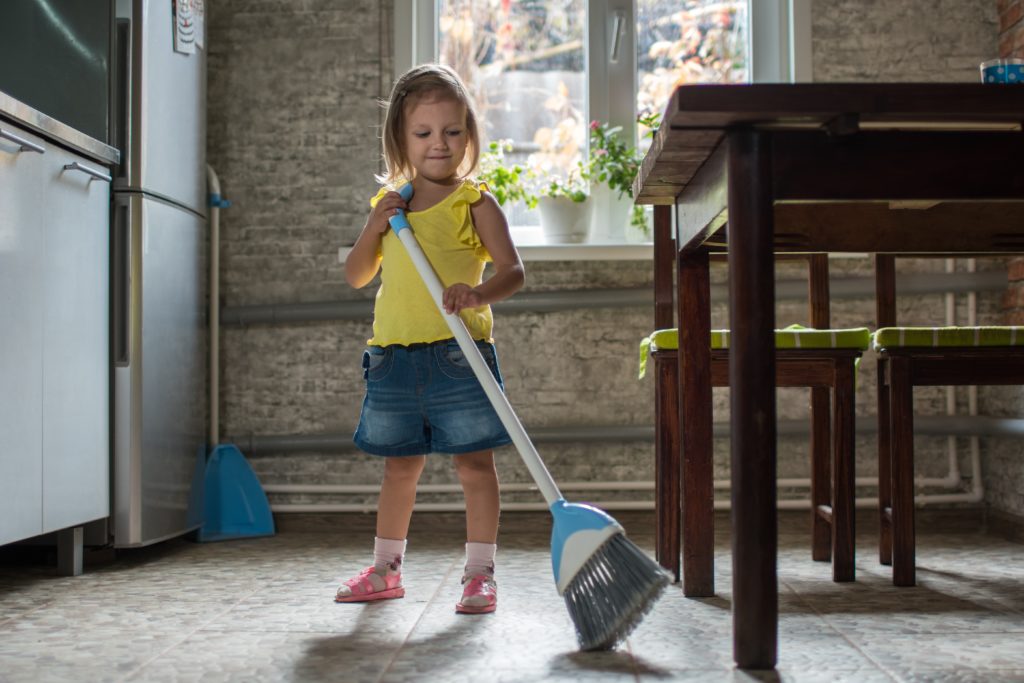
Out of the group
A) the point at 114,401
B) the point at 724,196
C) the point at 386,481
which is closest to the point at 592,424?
the point at 386,481

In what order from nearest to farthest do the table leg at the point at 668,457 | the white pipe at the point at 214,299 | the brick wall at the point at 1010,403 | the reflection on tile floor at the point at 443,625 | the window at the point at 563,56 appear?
the reflection on tile floor at the point at 443,625 < the table leg at the point at 668,457 < the brick wall at the point at 1010,403 < the white pipe at the point at 214,299 < the window at the point at 563,56

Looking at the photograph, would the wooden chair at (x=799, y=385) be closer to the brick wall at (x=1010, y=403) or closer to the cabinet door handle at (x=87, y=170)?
the brick wall at (x=1010, y=403)

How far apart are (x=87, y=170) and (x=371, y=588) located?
3.84ft

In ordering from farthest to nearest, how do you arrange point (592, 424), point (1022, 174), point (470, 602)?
point (592, 424), point (470, 602), point (1022, 174)

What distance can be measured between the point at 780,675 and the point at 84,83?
2.14 metres

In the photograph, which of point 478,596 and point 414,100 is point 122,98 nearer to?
point 414,100

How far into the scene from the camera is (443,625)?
178cm

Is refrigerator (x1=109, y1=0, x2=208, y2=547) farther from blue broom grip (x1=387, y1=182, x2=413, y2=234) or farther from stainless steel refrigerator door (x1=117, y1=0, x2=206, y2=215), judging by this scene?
blue broom grip (x1=387, y1=182, x2=413, y2=234)

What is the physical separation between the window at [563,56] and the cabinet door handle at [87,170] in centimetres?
126

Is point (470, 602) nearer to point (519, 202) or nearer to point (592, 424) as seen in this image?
point (592, 424)

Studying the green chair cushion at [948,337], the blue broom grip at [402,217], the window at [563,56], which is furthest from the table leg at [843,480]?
the window at [563,56]

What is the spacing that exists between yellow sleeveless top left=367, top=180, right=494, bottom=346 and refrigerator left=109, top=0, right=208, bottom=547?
33.4 inches

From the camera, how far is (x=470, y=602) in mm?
1896

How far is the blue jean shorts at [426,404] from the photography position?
6.42 ft
